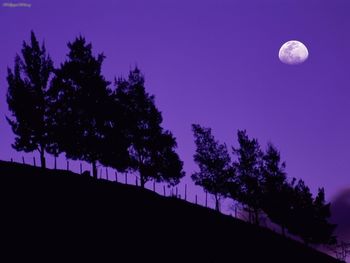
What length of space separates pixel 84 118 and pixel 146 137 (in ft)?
24.5

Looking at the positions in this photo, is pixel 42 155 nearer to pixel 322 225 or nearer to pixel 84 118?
pixel 84 118

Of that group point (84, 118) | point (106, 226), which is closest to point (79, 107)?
point (84, 118)

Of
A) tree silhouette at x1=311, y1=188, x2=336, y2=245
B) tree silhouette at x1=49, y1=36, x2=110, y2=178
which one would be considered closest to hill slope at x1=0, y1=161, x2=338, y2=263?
tree silhouette at x1=49, y1=36, x2=110, y2=178

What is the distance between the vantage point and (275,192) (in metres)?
56.5

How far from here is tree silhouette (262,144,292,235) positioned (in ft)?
184

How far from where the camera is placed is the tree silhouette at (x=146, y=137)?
157ft

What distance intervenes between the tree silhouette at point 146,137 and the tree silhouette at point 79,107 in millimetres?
2914

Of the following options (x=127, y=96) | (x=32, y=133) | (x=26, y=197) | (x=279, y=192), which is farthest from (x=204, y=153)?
(x=26, y=197)

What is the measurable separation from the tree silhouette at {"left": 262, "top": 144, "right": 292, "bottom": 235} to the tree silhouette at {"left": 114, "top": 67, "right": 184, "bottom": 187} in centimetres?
1352

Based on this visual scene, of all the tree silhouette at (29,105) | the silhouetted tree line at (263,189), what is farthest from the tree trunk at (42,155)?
the silhouetted tree line at (263,189)

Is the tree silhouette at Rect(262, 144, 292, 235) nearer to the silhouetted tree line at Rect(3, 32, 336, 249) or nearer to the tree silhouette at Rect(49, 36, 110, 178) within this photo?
the silhouetted tree line at Rect(3, 32, 336, 249)

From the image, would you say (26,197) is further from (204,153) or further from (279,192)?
(279,192)

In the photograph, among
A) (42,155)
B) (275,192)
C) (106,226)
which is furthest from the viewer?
(275,192)

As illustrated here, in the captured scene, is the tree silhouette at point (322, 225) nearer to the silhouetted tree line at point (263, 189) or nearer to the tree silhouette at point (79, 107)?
the silhouetted tree line at point (263, 189)
